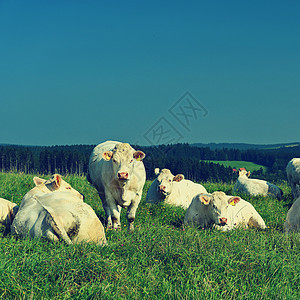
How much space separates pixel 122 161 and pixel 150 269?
3.92 meters

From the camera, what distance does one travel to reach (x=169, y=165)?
183 ft

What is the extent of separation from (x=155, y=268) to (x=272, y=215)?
8185 millimetres

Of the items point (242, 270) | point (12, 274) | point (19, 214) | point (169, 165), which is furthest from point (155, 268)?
point (169, 165)

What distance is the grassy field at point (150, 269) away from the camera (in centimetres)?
539

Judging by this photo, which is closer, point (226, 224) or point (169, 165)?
point (226, 224)

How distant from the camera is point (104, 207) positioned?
10.8m

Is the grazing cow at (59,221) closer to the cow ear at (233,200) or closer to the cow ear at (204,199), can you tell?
the cow ear at (204,199)

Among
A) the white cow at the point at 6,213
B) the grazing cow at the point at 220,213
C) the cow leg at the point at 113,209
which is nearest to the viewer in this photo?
the white cow at the point at 6,213

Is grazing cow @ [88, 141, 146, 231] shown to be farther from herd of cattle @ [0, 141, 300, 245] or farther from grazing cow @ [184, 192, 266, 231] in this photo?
grazing cow @ [184, 192, 266, 231]

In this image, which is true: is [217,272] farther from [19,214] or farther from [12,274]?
[19,214]

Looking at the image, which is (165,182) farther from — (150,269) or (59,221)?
(150,269)

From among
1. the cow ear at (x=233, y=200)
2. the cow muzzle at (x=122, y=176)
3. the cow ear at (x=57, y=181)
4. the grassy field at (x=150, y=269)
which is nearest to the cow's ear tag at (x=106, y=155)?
the cow muzzle at (x=122, y=176)

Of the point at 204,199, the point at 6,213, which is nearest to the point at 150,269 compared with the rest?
the point at 6,213

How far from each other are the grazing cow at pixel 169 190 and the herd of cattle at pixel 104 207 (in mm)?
379
